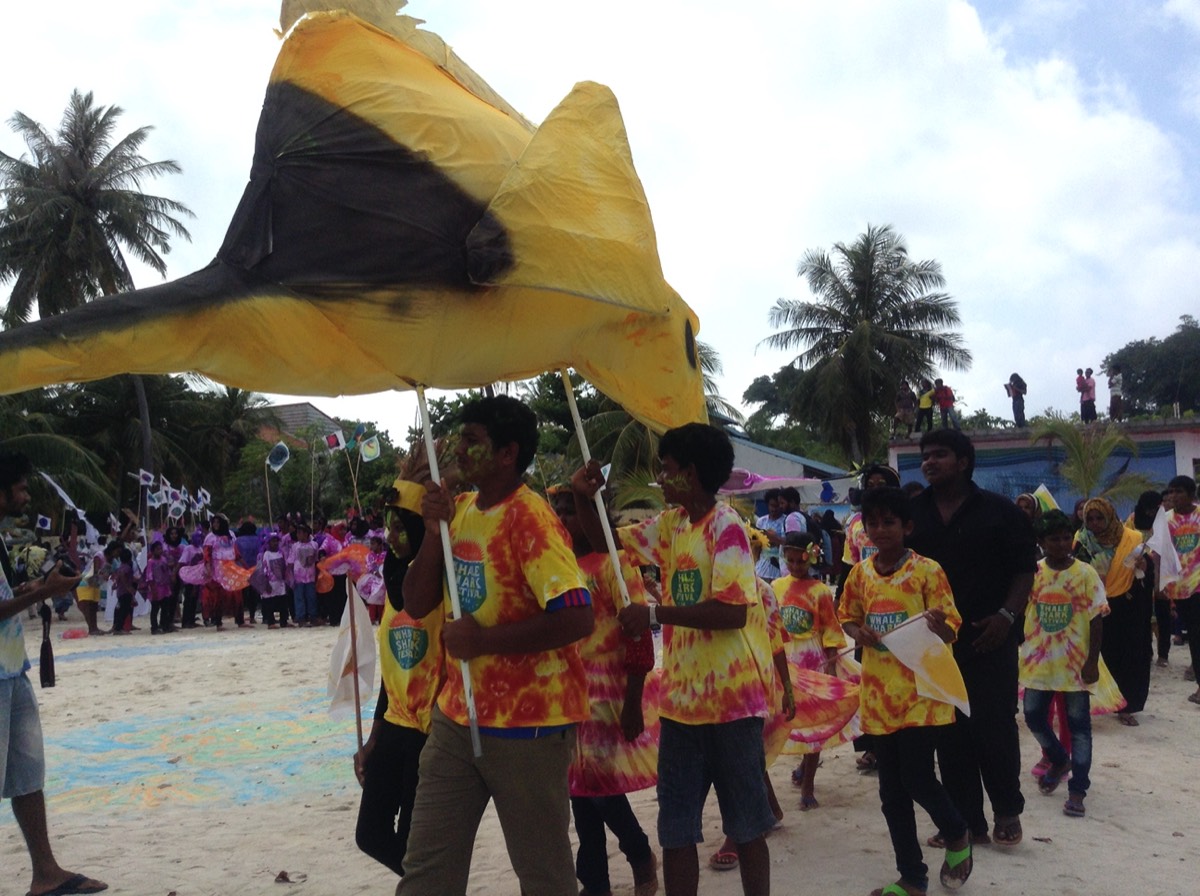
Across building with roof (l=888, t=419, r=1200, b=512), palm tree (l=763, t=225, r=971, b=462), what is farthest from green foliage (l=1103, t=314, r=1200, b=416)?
building with roof (l=888, t=419, r=1200, b=512)

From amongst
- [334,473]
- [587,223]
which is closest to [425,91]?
[587,223]

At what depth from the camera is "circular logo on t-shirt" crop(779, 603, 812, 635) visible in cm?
642

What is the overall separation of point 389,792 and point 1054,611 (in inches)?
176

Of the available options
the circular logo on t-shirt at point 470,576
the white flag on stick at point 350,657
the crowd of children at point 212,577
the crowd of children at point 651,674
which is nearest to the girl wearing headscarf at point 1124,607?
the crowd of children at point 651,674

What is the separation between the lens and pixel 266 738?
838 cm

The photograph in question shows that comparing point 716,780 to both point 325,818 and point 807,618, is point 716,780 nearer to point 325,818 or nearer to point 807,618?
point 807,618

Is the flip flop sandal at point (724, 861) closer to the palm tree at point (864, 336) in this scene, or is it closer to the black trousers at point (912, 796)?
the black trousers at point (912, 796)

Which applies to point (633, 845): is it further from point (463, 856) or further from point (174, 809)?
point (174, 809)

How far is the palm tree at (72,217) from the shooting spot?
30984 mm

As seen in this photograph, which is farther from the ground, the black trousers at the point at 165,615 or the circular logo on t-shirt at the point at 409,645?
the circular logo on t-shirt at the point at 409,645

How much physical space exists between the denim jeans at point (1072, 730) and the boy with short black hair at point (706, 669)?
9.31 feet

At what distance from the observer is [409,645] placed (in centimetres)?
401

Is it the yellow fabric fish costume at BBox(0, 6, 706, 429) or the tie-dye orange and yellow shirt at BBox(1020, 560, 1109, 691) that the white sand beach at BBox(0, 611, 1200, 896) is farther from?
the yellow fabric fish costume at BBox(0, 6, 706, 429)

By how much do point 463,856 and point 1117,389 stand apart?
25769 mm
